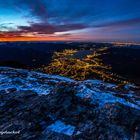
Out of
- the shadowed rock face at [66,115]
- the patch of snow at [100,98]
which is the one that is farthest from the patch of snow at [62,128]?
the patch of snow at [100,98]

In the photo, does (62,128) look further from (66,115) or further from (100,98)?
(100,98)

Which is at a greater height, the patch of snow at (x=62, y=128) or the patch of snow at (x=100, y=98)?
the patch of snow at (x=100, y=98)

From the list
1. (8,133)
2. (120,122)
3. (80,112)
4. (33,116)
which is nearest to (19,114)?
(33,116)

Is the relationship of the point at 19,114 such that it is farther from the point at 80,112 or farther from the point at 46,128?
the point at 80,112

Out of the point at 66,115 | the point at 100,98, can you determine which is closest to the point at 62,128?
the point at 66,115

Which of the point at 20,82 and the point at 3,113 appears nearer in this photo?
the point at 3,113

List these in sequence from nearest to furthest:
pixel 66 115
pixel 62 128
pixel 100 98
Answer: pixel 62 128 → pixel 66 115 → pixel 100 98

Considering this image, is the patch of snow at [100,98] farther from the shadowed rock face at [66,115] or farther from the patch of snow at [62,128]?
the patch of snow at [62,128]

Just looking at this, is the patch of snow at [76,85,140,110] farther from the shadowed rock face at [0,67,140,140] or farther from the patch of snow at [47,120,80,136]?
the patch of snow at [47,120,80,136]
